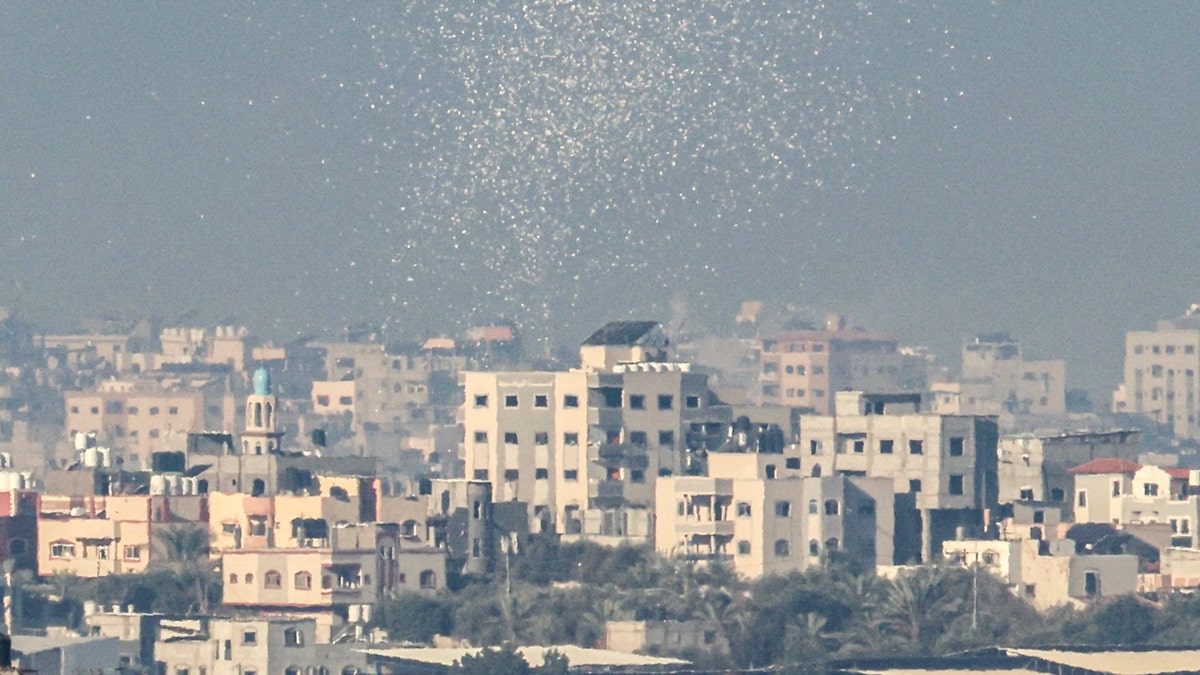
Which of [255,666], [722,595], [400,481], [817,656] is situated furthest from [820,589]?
[400,481]

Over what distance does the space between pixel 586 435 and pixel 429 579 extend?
618 inches

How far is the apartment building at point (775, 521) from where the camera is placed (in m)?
95.0

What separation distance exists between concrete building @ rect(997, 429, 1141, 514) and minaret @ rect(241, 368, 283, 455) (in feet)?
56.9

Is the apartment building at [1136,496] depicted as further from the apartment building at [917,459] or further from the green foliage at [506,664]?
the green foliage at [506,664]

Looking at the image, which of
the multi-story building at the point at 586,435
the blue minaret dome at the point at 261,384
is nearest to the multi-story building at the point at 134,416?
the multi-story building at the point at 586,435

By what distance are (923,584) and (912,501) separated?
1127 cm

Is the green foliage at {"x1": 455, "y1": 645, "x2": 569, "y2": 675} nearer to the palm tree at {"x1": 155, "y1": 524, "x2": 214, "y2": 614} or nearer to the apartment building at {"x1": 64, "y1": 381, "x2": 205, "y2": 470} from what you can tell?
the palm tree at {"x1": 155, "y1": 524, "x2": 214, "y2": 614}

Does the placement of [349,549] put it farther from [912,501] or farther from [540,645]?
[912,501]

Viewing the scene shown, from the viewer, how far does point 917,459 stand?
323 ft

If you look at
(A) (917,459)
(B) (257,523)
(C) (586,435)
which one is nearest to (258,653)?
(B) (257,523)

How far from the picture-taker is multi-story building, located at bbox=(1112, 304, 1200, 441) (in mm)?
189625

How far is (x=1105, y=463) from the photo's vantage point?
10125 centimetres

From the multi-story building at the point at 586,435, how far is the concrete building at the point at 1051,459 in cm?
743

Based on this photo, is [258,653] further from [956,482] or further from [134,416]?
[134,416]
